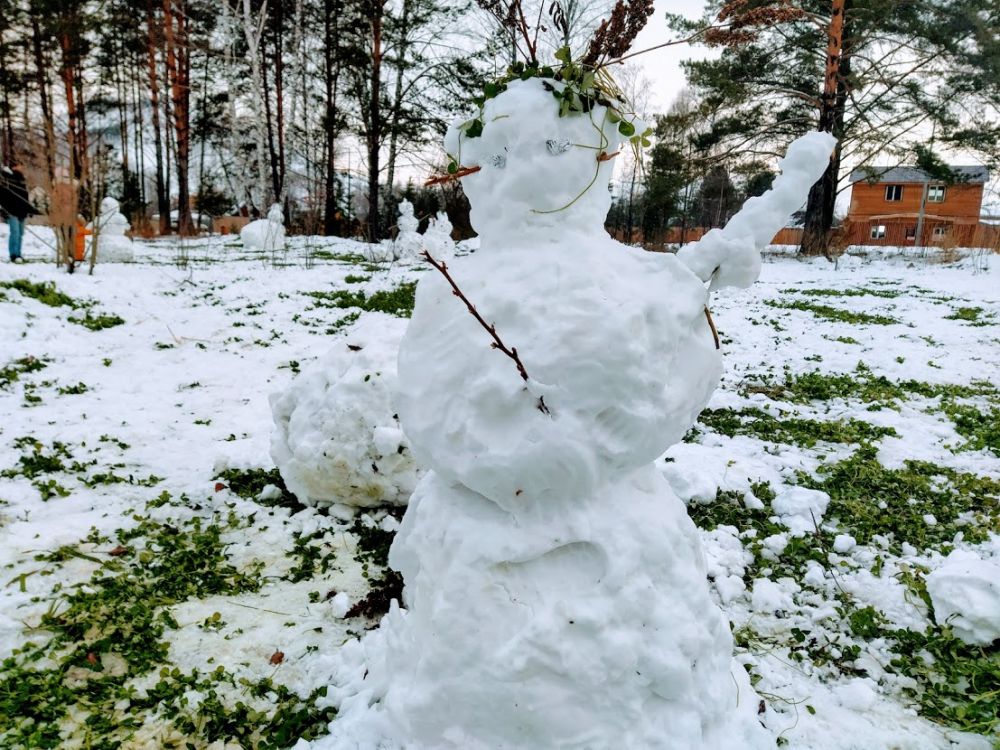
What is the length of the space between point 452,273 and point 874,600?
8.55ft

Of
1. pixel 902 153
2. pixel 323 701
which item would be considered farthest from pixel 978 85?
pixel 323 701

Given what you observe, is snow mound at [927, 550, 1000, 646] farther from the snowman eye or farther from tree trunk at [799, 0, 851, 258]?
tree trunk at [799, 0, 851, 258]

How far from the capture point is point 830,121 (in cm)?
1659

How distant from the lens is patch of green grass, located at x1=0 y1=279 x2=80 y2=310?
24.2 feet

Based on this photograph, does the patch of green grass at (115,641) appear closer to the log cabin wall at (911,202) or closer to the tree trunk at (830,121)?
the tree trunk at (830,121)

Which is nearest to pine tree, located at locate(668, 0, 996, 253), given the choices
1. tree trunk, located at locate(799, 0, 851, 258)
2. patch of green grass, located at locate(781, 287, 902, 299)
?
tree trunk, located at locate(799, 0, 851, 258)

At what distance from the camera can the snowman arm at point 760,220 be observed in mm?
Result: 1666

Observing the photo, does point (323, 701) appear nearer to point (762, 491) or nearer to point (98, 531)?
point (98, 531)

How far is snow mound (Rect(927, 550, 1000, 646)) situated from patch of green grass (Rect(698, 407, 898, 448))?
202 cm

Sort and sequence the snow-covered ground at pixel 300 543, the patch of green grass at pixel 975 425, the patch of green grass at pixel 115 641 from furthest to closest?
1. the patch of green grass at pixel 975 425
2. the snow-covered ground at pixel 300 543
3. the patch of green grass at pixel 115 641

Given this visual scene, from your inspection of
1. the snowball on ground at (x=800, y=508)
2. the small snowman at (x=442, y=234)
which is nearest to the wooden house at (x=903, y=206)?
the small snowman at (x=442, y=234)

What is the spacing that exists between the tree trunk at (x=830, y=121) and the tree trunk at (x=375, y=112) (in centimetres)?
1248

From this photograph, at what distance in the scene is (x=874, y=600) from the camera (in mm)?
2807

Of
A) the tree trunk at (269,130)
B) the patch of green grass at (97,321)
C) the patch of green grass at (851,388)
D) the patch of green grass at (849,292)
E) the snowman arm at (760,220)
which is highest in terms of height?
the tree trunk at (269,130)
